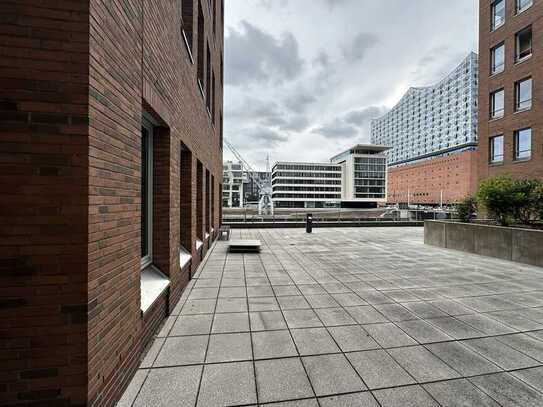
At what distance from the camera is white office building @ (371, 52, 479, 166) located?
113 metres

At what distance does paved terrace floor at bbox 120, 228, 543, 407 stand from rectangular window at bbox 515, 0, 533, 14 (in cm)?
2124

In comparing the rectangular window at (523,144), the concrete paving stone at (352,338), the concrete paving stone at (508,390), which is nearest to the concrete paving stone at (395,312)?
the concrete paving stone at (352,338)

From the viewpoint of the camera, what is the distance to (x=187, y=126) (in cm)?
607

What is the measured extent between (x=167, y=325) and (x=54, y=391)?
82.0 inches

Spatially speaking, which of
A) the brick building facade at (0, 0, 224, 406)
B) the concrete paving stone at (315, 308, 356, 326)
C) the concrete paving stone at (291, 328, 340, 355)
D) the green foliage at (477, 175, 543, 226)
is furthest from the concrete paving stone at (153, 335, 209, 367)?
the green foliage at (477, 175, 543, 226)

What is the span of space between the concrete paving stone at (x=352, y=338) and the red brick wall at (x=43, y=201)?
3.03m

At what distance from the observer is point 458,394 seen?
2688 mm

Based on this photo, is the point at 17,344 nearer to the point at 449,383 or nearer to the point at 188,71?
the point at 449,383

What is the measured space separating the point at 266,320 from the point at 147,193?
3.02 metres

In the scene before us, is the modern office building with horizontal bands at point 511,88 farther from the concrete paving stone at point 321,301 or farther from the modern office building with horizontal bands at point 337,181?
the modern office building with horizontal bands at point 337,181

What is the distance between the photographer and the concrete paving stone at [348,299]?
5.07 m

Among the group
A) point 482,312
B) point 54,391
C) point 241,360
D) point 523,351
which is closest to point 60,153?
point 54,391

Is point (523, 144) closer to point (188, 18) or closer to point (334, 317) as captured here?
point (334, 317)

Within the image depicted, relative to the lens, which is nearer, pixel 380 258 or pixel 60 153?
pixel 60 153
